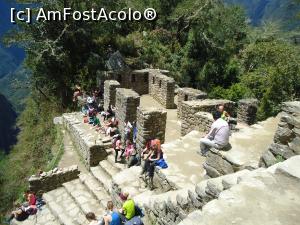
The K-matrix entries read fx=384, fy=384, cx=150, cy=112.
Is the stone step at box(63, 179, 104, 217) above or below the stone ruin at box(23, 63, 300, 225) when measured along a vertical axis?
below

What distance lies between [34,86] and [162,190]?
1607cm

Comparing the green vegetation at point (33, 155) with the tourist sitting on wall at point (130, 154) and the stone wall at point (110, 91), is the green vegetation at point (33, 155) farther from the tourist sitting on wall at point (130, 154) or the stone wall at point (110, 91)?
the tourist sitting on wall at point (130, 154)

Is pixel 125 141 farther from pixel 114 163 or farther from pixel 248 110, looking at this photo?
pixel 248 110

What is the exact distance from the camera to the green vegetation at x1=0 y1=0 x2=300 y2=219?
1809cm

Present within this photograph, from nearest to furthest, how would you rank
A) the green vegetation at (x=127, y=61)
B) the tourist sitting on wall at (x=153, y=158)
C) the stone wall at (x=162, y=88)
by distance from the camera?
the tourist sitting on wall at (x=153, y=158), the green vegetation at (x=127, y=61), the stone wall at (x=162, y=88)

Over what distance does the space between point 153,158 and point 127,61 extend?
1334 cm

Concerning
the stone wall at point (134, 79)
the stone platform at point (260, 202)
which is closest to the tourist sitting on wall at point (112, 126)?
the stone wall at point (134, 79)

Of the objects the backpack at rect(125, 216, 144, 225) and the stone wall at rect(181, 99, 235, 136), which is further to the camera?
the stone wall at rect(181, 99, 235, 136)

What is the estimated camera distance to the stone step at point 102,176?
1251 cm

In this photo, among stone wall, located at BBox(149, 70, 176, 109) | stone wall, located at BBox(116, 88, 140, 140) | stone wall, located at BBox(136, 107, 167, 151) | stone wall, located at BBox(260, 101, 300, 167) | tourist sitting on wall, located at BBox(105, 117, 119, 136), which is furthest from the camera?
stone wall, located at BBox(149, 70, 176, 109)

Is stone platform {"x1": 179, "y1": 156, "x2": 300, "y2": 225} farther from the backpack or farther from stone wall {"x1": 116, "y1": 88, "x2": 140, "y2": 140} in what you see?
stone wall {"x1": 116, "y1": 88, "x2": 140, "y2": 140}

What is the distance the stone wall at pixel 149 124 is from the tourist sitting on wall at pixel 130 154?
27 centimetres

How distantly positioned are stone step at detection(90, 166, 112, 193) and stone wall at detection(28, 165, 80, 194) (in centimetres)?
76

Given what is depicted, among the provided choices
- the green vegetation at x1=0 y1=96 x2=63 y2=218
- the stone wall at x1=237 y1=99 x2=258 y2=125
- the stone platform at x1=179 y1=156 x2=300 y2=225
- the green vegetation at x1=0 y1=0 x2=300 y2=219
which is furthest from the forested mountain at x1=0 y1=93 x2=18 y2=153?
the stone platform at x1=179 y1=156 x2=300 y2=225
